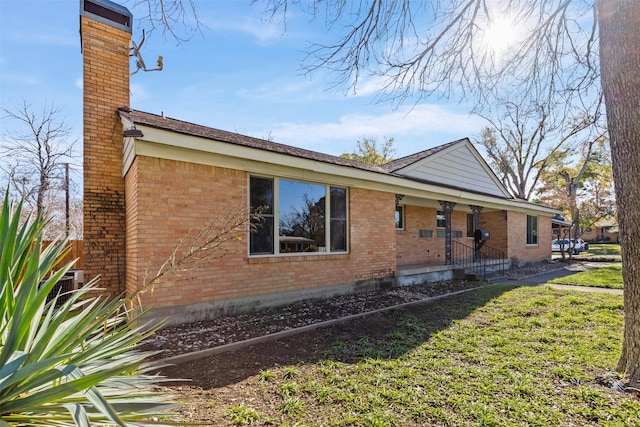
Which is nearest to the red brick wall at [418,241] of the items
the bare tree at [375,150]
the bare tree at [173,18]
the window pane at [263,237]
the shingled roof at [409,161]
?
the shingled roof at [409,161]

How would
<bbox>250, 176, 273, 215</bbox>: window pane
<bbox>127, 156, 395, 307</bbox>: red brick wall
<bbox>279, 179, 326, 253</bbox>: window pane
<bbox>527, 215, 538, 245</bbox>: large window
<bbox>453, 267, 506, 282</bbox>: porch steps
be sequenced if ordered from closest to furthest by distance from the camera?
<bbox>127, 156, 395, 307</bbox>: red brick wall < <bbox>250, 176, 273, 215</bbox>: window pane < <bbox>279, 179, 326, 253</bbox>: window pane < <bbox>453, 267, 506, 282</bbox>: porch steps < <bbox>527, 215, 538, 245</bbox>: large window

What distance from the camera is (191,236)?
629cm

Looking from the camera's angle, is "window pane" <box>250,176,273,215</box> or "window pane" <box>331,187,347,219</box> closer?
"window pane" <box>250,176,273,215</box>

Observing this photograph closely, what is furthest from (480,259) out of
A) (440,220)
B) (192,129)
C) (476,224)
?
(192,129)

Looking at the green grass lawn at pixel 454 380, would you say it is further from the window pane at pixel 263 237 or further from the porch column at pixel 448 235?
the porch column at pixel 448 235

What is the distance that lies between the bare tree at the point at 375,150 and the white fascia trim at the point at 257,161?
25.3m

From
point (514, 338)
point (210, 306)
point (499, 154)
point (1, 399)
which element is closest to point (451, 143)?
point (514, 338)

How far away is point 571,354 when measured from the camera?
4734 millimetres

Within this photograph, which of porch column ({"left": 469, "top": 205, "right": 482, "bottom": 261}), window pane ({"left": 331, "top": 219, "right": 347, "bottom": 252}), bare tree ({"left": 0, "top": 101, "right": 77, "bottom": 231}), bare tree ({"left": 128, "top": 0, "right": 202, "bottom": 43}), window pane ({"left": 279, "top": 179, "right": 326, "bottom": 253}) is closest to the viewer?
bare tree ({"left": 128, "top": 0, "right": 202, "bottom": 43})

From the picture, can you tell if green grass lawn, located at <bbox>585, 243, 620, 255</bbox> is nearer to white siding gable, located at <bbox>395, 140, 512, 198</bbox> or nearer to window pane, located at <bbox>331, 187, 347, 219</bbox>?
white siding gable, located at <bbox>395, 140, 512, 198</bbox>

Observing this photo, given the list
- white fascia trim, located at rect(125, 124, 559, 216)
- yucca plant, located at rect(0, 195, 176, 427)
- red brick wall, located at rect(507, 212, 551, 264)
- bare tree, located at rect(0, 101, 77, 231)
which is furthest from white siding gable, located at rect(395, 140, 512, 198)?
bare tree, located at rect(0, 101, 77, 231)

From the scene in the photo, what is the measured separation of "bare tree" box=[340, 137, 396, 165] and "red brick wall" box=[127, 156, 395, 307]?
94.9 ft

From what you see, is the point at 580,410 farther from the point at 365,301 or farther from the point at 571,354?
the point at 365,301

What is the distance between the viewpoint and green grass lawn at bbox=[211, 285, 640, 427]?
3.17 m
